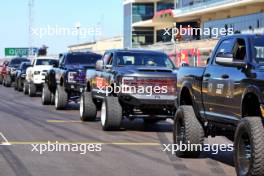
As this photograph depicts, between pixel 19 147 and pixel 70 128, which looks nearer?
pixel 19 147

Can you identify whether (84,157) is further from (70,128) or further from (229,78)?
(70,128)

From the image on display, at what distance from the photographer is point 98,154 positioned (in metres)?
11.6

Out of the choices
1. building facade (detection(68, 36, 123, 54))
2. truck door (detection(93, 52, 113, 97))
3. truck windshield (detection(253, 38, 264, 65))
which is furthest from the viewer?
building facade (detection(68, 36, 123, 54))

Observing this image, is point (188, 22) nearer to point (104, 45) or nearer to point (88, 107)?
point (104, 45)

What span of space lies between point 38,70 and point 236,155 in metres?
22.1

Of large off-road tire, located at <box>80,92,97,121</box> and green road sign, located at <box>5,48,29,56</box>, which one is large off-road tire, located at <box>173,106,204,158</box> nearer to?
large off-road tire, located at <box>80,92,97,121</box>

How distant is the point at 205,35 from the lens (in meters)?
62.7

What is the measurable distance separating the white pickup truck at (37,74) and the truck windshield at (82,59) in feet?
21.9

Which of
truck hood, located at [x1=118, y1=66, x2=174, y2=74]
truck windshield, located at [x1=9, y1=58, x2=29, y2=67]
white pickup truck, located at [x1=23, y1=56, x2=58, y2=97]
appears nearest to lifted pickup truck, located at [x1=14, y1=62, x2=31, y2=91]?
white pickup truck, located at [x1=23, y1=56, x2=58, y2=97]

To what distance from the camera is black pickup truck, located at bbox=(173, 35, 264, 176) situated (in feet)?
28.0

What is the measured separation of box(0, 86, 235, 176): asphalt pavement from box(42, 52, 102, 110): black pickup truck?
10.6 feet

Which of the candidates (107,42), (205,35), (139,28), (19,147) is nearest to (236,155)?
(19,147)

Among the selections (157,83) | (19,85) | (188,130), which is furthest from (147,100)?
(19,85)

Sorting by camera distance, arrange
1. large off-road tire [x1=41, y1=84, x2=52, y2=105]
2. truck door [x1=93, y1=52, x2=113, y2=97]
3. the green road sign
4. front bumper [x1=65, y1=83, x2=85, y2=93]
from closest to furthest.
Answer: truck door [x1=93, y1=52, x2=113, y2=97] < front bumper [x1=65, y1=83, x2=85, y2=93] < large off-road tire [x1=41, y1=84, x2=52, y2=105] < the green road sign
